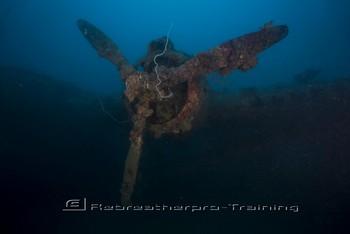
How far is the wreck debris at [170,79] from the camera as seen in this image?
645 cm

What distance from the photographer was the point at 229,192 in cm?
796

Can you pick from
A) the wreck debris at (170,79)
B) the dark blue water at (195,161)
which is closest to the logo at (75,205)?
the dark blue water at (195,161)

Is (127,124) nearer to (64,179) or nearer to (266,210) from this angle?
(64,179)

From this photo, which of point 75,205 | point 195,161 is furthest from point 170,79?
point 75,205

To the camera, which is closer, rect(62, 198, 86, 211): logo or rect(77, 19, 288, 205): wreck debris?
rect(77, 19, 288, 205): wreck debris

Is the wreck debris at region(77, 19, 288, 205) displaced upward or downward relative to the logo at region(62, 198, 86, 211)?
upward

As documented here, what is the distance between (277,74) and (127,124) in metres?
30.7

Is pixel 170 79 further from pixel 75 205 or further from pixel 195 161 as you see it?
pixel 75 205

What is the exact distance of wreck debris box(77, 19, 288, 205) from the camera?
254 inches

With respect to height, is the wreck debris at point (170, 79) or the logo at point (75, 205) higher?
the wreck debris at point (170, 79)

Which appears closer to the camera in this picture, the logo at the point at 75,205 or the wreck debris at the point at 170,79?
the wreck debris at the point at 170,79

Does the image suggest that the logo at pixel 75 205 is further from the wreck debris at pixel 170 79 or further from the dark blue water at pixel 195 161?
the wreck debris at pixel 170 79

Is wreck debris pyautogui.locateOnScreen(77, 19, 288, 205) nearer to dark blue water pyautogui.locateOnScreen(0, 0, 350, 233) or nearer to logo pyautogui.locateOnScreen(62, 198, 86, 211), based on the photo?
dark blue water pyautogui.locateOnScreen(0, 0, 350, 233)

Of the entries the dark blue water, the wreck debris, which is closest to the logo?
the dark blue water
